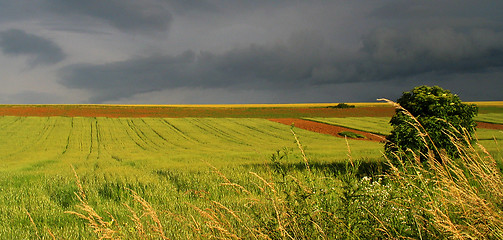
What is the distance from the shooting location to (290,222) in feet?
11.9

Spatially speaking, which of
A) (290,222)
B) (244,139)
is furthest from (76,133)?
(290,222)

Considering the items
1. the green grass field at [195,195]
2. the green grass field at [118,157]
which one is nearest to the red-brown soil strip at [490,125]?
the green grass field at [195,195]

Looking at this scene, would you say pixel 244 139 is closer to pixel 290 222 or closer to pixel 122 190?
pixel 122 190

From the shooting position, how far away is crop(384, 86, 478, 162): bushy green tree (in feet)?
41.7

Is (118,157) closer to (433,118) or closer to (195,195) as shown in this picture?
(195,195)

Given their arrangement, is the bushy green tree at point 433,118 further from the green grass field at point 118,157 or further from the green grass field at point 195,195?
the green grass field at point 118,157

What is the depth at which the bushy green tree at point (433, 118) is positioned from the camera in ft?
41.7

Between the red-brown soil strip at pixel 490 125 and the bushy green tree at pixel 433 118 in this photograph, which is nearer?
the bushy green tree at pixel 433 118

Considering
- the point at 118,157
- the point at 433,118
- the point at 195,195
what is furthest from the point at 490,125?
the point at 195,195

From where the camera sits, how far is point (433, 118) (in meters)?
12.7

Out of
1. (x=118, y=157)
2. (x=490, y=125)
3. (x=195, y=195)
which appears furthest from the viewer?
(x=490, y=125)

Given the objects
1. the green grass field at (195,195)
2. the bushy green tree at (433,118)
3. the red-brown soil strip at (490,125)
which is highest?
the bushy green tree at (433,118)

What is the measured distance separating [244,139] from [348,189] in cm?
3474

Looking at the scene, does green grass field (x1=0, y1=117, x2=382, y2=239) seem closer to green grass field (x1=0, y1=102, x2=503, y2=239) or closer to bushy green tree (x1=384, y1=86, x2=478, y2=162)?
green grass field (x1=0, y1=102, x2=503, y2=239)
